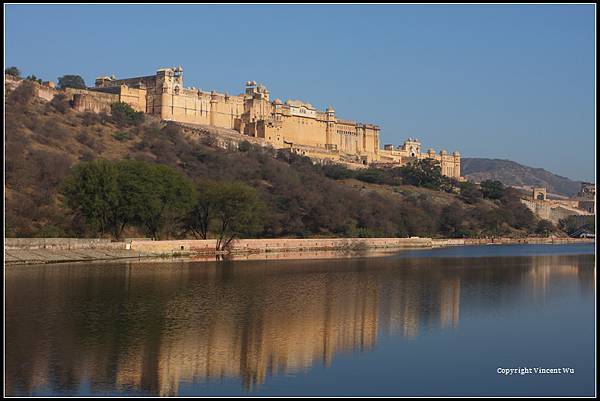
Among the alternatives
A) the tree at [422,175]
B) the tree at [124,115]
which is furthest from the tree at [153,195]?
the tree at [422,175]

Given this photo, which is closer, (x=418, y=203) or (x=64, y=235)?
(x=64, y=235)

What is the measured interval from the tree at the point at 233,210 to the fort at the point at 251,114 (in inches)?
1002

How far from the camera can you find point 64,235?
126 feet

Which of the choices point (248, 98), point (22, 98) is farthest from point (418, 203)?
point (22, 98)

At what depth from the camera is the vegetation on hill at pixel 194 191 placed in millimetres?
39031

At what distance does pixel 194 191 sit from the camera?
138 ft

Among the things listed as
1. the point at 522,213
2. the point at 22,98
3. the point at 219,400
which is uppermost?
the point at 22,98

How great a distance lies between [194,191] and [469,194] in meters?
42.9

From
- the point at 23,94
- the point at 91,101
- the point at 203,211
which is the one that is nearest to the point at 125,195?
the point at 203,211

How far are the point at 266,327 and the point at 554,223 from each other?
258ft

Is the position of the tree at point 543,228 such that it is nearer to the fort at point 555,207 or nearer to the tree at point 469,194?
the fort at point 555,207

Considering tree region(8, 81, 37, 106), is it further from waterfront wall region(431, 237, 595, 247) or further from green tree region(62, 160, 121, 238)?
waterfront wall region(431, 237, 595, 247)

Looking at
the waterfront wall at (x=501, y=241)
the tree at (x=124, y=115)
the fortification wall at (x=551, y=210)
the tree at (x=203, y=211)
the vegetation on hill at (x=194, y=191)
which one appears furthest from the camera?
the fortification wall at (x=551, y=210)

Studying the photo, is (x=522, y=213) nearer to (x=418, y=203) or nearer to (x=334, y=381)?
(x=418, y=203)
